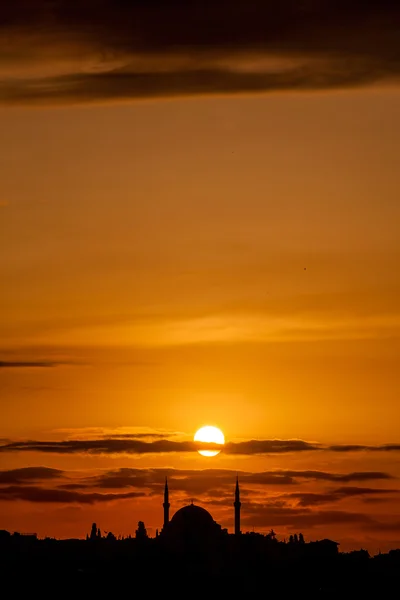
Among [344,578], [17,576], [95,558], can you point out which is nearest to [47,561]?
[95,558]

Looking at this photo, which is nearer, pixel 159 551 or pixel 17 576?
pixel 17 576

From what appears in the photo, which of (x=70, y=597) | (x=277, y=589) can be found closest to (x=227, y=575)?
(x=277, y=589)

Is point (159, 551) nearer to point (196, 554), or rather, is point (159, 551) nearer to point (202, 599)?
point (196, 554)

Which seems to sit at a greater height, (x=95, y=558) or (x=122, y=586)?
(x=95, y=558)

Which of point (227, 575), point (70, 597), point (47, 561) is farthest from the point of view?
point (47, 561)

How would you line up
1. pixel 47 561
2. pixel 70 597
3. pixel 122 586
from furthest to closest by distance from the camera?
pixel 47 561
pixel 122 586
pixel 70 597

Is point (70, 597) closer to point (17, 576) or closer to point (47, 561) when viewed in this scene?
point (17, 576)

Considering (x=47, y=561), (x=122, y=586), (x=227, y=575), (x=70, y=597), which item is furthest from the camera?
(x=47, y=561)

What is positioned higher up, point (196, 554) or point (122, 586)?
point (196, 554)

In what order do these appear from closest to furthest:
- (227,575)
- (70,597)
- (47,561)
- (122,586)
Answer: (70,597)
(122,586)
(227,575)
(47,561)
